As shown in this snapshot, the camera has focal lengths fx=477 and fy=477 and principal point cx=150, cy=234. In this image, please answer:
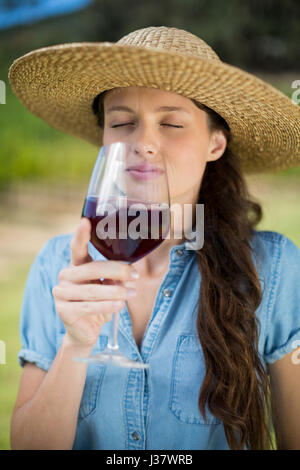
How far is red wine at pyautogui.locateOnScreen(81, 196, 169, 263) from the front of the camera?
89cm

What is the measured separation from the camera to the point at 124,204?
892 millimetres

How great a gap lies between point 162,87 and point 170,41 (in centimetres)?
14

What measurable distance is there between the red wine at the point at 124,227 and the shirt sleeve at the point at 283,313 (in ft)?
1.96

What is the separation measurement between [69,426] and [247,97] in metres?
0.99

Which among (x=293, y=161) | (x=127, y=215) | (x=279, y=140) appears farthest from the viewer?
(x=293, y=161)

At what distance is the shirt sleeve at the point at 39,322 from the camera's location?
143 cm

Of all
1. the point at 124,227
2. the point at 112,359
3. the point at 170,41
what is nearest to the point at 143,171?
the point at 124,227

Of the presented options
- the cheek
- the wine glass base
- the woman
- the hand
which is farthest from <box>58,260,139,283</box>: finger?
the cheek

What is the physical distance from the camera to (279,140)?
1.56 metres

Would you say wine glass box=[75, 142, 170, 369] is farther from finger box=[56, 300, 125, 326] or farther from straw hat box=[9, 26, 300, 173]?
straw hat box=[9, 26, 300, 173]

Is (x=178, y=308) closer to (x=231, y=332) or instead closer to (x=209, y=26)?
(x=231, y=332)
